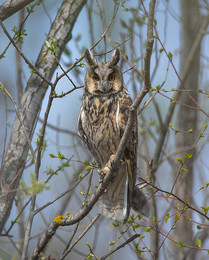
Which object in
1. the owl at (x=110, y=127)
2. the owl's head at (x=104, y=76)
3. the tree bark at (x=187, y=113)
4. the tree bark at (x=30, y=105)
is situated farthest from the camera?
the tree bark at (x=187, y=113)

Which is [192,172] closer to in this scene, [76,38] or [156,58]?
[156,58]

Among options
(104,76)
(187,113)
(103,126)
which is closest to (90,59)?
(104,76)

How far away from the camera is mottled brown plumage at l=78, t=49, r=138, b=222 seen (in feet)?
10.3

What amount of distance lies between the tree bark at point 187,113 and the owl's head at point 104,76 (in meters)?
0.74

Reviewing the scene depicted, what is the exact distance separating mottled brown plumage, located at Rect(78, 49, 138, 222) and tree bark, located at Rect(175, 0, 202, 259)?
76 cm

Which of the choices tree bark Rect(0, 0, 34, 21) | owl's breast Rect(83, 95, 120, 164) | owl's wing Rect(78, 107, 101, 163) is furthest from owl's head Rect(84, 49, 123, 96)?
tree bark Rect(0, 0, 34, 21)

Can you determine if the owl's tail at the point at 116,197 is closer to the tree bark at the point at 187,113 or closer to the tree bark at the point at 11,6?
the tree bark at the point at 187,113

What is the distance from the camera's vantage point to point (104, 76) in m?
3.26

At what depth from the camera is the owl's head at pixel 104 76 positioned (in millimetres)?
3262

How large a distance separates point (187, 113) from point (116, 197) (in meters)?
1.94

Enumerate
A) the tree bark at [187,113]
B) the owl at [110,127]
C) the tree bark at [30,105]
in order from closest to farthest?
the tree bark at [30,105]
the owl at [110,127]
the tree bark at [187,113]

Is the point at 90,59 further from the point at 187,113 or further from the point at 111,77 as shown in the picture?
the point at 187,113

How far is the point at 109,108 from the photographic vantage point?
10.6 ft

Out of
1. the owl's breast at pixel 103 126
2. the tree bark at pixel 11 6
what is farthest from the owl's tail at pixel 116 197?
the tree bark at pixel 11 6
